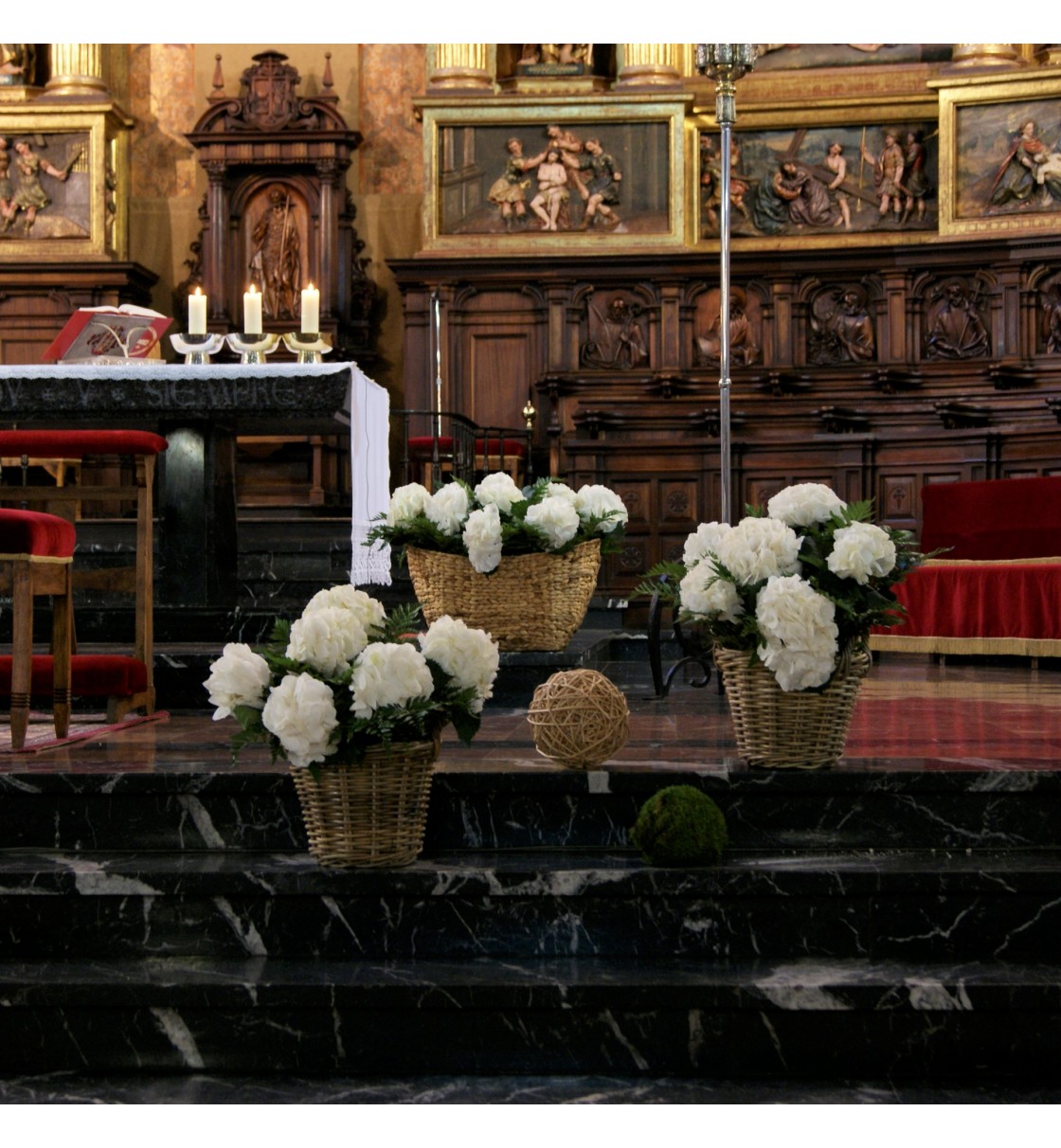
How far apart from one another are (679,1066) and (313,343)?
13.5ft

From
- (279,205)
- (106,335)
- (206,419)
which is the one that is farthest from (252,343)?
(279,205)

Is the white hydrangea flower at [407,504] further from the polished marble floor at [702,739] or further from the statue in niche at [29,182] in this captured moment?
the statue in niche at [29,182]

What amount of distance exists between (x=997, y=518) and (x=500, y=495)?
366cm

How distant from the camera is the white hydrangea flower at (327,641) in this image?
356 centimetres

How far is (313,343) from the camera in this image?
22.3 feet

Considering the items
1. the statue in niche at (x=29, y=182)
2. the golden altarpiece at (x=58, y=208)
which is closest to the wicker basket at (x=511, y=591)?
the golden altarpiece at (x=58, y=208)

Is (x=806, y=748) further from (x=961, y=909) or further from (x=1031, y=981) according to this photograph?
(x=1031, y=981)

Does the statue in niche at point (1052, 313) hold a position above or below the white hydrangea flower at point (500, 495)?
above

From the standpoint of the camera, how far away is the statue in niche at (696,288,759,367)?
11703 millimetres

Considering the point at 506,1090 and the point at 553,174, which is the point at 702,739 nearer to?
the point at 506,1090

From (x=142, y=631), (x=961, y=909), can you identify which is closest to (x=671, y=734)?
(x=961, y=909)

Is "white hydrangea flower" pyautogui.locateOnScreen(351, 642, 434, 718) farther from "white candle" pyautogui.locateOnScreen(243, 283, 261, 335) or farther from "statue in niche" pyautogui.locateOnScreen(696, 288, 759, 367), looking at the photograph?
"statue in niche" pyautogui.locateOnScreen(696, 288, 759, 367)

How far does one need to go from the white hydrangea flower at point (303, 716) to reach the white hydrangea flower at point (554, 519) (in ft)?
7.30

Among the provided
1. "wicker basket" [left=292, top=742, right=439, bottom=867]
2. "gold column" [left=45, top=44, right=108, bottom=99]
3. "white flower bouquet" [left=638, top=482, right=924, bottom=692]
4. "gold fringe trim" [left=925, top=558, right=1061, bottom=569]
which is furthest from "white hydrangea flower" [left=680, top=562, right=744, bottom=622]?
"gold column" [left=45, top=44, right=108, bottom=99]
